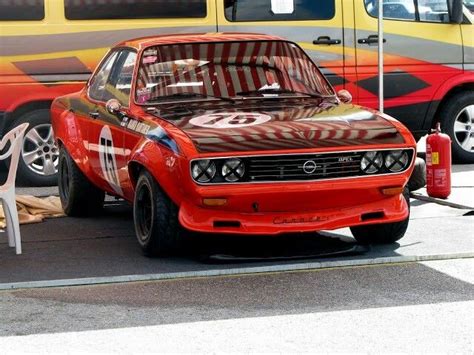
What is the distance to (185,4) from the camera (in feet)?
43.4

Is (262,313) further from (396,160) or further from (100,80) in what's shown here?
(100,80)

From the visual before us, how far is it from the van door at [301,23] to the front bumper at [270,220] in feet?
16.8

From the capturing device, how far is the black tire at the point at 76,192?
1075cm

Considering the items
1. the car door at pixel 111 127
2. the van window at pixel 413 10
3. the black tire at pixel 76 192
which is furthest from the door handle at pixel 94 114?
the van window at pixel 413 10

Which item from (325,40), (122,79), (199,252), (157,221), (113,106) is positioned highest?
(122,79)

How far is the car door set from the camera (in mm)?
9436

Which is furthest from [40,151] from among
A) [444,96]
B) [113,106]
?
[444,96]

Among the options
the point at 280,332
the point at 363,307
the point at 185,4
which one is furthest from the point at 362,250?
the point at 185,4

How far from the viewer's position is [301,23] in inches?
532

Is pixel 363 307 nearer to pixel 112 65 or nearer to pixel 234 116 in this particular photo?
pixel 234 116

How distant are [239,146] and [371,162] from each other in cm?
94

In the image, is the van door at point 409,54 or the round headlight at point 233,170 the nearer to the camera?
the round headlight at point 233,170

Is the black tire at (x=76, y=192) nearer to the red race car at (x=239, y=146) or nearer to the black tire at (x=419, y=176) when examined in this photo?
the red race car at (x=239, y=146)

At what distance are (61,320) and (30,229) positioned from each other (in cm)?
354
